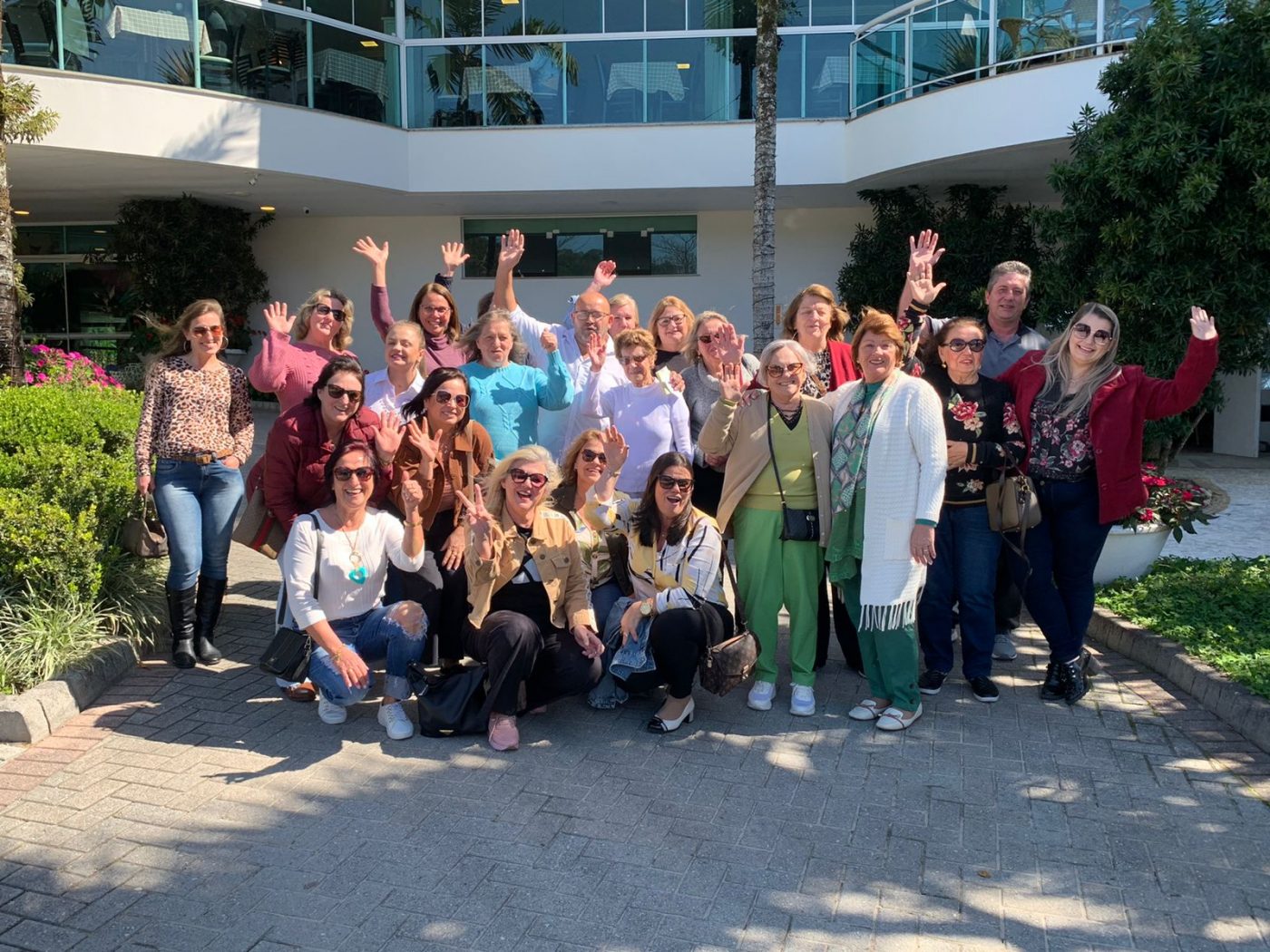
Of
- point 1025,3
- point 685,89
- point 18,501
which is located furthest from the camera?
point 685,89

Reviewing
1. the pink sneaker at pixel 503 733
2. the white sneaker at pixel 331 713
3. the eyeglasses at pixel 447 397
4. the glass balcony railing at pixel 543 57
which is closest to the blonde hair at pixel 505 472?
the eyeglasses at pixel 447 397

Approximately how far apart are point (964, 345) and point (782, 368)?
896 mm

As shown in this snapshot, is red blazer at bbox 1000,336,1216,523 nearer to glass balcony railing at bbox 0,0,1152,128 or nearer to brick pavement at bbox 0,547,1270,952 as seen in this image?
brick pavement at bbox 0,547,1270,952

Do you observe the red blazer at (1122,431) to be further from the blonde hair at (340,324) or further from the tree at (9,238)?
the tree at (9,238)

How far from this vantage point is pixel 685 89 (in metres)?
15.2

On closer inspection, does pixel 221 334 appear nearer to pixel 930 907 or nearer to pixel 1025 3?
pixel 930 907

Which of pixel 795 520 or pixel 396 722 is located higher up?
pixel 795 520

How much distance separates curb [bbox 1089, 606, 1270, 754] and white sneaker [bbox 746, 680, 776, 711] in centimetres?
210

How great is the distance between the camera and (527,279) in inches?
705

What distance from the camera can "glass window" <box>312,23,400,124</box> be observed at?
14438mm

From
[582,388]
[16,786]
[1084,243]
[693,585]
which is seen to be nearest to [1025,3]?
[1084,243]

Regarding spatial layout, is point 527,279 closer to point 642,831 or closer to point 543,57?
point 543,57

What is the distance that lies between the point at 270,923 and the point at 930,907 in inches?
82.7

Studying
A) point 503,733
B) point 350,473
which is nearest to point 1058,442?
point 503,733
